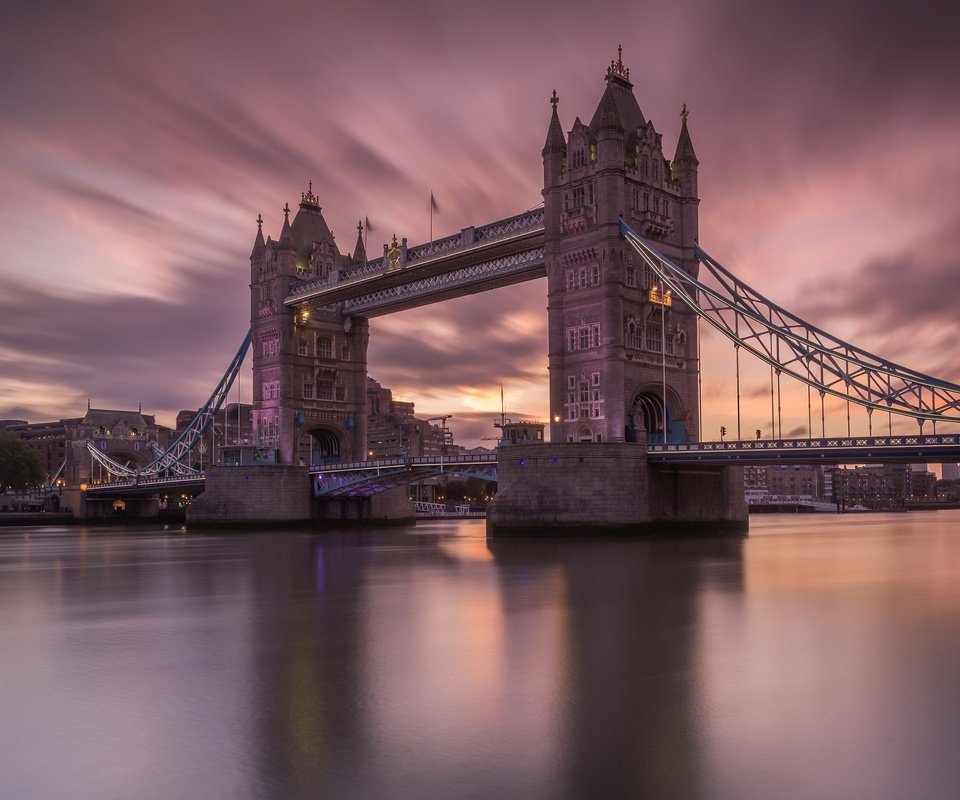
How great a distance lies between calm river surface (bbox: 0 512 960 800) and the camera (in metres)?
8.62

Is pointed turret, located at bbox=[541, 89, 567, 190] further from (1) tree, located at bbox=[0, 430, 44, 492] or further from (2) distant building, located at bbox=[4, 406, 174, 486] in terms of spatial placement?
(1) tree, located at bbox=[0, 430, 44, 492]

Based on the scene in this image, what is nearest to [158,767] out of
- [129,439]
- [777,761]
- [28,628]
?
[777,761]

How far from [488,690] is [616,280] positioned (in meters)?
36.0

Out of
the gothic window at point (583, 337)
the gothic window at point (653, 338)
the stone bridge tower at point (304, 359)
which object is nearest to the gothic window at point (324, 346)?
the stone bridge tower at point (304, 359)

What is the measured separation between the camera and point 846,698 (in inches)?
452

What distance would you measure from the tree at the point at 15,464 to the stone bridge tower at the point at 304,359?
4097 centimetres

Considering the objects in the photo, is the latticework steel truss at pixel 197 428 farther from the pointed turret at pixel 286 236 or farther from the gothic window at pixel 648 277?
the gothic window at pixel 648 277

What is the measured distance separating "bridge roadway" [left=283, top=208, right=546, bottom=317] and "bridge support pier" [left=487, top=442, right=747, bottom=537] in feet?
41.2

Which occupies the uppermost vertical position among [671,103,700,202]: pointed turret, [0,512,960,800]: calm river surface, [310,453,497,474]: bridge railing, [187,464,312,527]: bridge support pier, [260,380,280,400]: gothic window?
[671,103,700,202]: pointed turret

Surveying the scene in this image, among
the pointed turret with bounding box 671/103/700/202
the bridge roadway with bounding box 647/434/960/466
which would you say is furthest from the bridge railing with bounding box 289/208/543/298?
the bridge roadway with bounding box 647/434/960/466

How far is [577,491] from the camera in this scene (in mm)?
42094

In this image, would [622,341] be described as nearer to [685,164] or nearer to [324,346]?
[685,164]

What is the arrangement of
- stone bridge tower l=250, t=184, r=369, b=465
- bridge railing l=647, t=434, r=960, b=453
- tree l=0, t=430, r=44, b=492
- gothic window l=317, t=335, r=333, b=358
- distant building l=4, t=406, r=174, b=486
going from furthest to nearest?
distant building l=4, t=406, r=174, b=486
tree l=0, t=430, r=44, b=492
gothic window l=317, t=335, r=333, b=358
stone bridge tower l=250, t=184, r=369, b=465
bridge railing l=647, t=434, r=960, b=453

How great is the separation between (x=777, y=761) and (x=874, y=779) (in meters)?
0.85
